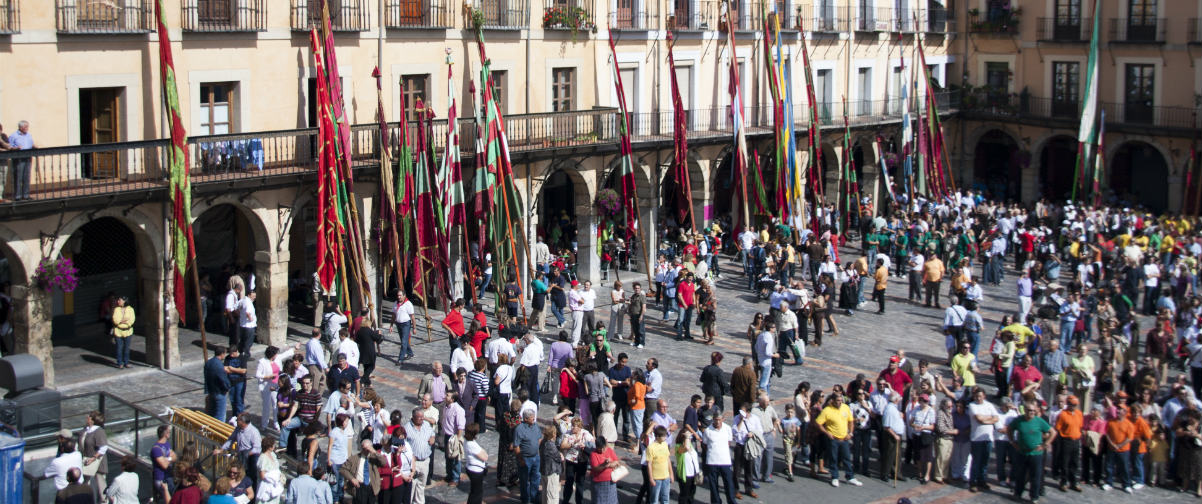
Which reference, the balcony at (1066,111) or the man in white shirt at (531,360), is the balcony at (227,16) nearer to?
the man in white shirt at (531,360)

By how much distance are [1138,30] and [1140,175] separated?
5501mm

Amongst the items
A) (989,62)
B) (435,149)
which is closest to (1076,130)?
(989,62)

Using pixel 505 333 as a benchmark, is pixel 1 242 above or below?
above

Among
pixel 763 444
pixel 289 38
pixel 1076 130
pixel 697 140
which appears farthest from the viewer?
pixel 1076 130

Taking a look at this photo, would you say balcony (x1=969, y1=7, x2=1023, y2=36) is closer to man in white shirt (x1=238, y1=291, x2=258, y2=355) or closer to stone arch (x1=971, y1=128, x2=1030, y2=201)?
stone arch (x1=971, y1=128, x2=1030, y2=201)

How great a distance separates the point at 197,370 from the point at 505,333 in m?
5.97

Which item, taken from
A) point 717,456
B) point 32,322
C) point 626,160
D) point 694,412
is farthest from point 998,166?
point 32,322

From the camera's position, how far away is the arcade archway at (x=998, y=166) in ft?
178

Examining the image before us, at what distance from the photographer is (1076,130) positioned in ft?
167

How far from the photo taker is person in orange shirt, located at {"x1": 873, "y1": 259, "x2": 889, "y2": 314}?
3494cm

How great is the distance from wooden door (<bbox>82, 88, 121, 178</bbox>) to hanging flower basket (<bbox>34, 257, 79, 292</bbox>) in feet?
6.42

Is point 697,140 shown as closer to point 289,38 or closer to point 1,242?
point 289,38

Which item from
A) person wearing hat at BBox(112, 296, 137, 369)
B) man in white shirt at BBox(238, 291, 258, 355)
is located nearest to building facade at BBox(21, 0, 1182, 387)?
person wearing hat at BBox(112, 296, 137, 369)

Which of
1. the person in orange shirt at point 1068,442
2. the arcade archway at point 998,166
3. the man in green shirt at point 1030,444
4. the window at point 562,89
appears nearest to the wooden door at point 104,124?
the window at point 562,89
